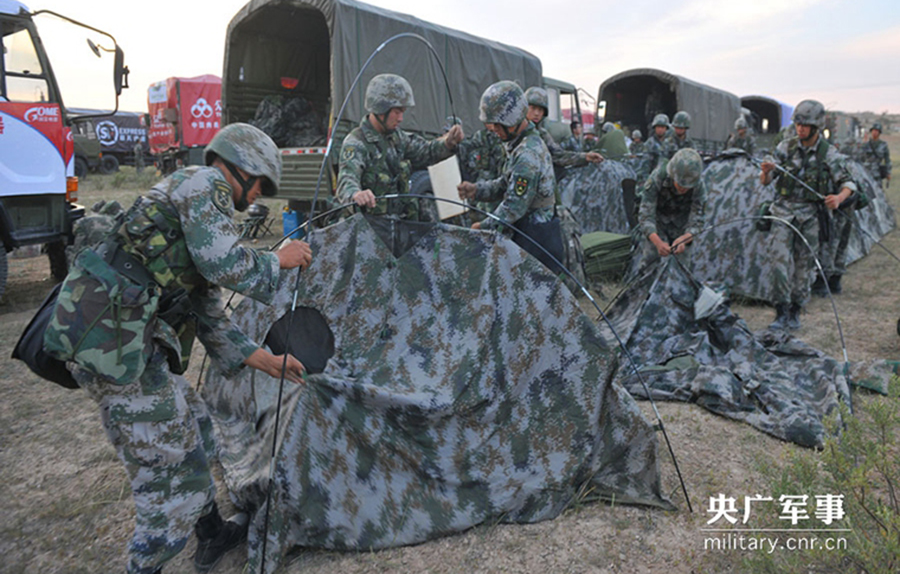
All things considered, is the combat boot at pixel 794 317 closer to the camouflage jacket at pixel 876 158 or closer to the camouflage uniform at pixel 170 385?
the camouflage uniform at pixel 170 385

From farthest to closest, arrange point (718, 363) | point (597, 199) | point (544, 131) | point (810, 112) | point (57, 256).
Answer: point (597, 199) → point (57, 256) → point (544, 131) → point (810, 112) → point (718, 363)

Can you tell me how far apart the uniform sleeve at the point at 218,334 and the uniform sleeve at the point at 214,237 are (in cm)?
40

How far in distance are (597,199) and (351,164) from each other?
233 inches

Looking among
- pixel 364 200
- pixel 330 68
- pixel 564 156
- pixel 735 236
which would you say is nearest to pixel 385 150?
pixel 364 200

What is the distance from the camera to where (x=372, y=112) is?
175 inches

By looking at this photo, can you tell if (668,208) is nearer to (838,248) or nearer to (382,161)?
(382,161)

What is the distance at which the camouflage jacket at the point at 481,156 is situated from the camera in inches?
269

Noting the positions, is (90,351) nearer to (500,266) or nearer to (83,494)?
(83,494)

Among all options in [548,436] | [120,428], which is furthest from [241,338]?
[548,436]

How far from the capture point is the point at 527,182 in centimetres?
417

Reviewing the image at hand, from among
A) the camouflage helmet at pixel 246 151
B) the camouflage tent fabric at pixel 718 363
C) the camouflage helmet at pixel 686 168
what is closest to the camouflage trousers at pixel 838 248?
the camouflage tent fabric at pixel 718 363

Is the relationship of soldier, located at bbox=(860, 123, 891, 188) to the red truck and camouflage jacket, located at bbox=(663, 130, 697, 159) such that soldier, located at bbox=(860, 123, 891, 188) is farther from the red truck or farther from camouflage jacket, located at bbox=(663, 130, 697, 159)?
the red truck

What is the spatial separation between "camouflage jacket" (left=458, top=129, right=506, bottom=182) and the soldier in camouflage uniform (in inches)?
181

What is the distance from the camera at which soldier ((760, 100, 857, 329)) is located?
571 centimetres
